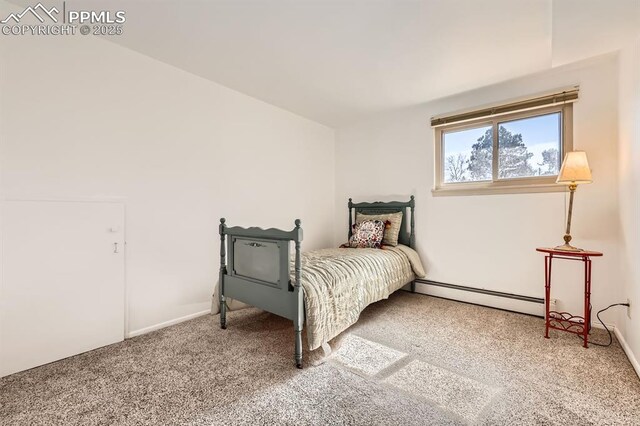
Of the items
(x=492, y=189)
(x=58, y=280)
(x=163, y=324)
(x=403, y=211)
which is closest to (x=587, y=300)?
(x=492, y=189)

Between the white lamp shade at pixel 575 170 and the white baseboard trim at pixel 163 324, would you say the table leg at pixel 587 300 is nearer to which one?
the white lamp shade at pixel 575 170

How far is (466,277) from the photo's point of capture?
3.20 meters

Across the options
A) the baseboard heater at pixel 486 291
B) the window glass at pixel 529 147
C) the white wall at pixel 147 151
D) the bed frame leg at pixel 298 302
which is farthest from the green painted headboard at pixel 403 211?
the bed frame leg at pixel 298 302

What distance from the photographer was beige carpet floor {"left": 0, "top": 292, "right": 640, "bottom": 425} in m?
1.41

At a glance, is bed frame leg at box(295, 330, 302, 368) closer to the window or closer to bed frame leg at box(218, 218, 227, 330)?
bed frame leg at box(218, 218, 227, 330)

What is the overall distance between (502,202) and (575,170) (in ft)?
2.54

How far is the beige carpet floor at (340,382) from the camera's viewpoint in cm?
141

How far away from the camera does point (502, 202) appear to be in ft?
9.71

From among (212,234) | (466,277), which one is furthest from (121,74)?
(466,277)

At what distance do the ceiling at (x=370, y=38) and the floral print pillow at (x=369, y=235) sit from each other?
157cm

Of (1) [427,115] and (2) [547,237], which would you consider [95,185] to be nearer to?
(1) [427,115]

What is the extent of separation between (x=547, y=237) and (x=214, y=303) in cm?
322

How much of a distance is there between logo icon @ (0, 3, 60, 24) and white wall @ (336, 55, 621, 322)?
3.27 metres

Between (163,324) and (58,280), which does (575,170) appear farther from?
(58,280)
